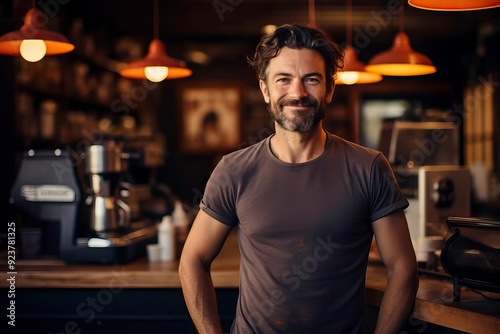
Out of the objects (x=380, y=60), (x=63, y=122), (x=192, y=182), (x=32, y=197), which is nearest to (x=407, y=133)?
(x=380, y=60)

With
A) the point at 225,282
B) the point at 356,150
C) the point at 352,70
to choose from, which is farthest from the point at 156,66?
the point at 356,150

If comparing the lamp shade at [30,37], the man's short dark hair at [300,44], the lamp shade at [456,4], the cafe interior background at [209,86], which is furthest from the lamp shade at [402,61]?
the lamp shade at [30,37]

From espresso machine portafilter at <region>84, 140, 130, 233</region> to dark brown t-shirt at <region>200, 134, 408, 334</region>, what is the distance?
1227mm

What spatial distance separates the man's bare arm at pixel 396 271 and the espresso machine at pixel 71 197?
139cm

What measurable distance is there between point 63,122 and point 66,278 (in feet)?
8.85

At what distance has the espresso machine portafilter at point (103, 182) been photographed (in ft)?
10.3

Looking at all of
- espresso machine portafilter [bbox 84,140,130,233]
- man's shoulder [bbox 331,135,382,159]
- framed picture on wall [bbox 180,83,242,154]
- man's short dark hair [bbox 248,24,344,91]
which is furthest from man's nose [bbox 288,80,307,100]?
framed picture on wall [bbox 180,83,242,154]

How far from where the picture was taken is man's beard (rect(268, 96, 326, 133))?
2.04 m

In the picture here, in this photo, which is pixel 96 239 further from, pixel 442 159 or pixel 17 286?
pixel 442 159

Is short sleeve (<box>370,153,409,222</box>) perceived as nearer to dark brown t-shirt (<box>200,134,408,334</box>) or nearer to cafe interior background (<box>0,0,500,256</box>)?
dark brown t-shirt (<box>200,134,408,334</box>)

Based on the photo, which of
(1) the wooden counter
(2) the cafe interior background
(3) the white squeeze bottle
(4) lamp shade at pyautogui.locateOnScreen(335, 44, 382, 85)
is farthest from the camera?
(2) the cafe interior background

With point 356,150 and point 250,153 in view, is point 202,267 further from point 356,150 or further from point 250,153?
point 356,150

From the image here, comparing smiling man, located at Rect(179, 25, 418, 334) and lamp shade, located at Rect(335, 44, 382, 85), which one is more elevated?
lamp shade, located at Rect(335, 44, 382, 85)

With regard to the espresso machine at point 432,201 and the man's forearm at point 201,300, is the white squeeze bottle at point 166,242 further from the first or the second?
the espresso machine at point 432,201
